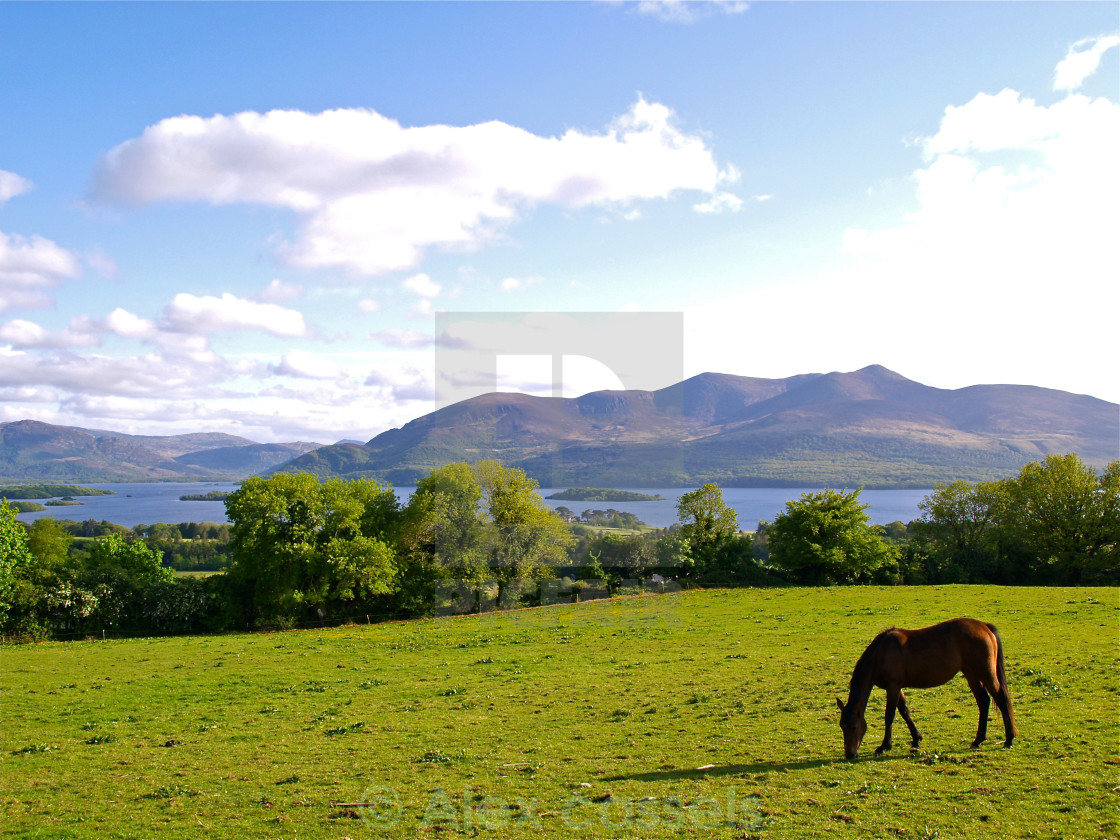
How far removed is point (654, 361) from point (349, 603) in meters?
26.1

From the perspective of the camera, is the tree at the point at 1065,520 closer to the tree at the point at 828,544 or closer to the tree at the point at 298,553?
the tree at the point at 828,544

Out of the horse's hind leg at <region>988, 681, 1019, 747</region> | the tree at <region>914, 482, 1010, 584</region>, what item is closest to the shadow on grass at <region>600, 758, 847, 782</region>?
the horse's hind leg at <region>988, 681, 1019, 747</region>

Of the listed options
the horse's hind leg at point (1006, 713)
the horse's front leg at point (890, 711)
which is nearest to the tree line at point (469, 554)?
A: the horse's front leg at point (890, 711)

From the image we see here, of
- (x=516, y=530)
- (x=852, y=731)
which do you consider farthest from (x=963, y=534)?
(x=852, y=731)

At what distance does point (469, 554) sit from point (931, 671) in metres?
33.3

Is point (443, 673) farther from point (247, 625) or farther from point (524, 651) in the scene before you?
point (247, 625)

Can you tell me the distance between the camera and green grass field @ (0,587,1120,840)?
779 cm

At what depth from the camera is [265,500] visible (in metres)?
37.7

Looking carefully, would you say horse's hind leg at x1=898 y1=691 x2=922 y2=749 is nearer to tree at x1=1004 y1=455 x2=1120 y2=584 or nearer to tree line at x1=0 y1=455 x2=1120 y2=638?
tree line at x1=0 y1=455 x2=1120 y2=638

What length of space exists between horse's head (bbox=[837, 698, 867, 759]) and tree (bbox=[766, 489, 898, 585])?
1522 inches

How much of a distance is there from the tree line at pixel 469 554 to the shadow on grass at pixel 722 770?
31081 mm

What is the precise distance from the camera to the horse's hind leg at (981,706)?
9508 millimetres

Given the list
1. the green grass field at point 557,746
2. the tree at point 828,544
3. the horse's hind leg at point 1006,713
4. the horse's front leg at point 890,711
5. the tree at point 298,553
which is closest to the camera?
the green grass field at point 557,746

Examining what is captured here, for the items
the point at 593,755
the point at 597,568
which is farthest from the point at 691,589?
the point at 593,755
